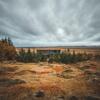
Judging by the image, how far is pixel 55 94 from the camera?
11.1 m

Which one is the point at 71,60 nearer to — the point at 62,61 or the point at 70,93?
the point at 62,61

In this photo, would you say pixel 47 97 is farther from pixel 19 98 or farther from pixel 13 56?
pixel 13 56

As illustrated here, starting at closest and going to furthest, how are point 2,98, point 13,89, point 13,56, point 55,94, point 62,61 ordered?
point 2,98, point 55,94, point 13,89, point 62,61, point 13,56

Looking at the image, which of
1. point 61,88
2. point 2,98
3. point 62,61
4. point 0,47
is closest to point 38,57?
point 62,61

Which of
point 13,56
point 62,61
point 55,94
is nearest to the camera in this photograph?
point 55,94

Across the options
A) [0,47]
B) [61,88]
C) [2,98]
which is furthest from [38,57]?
[2,98]

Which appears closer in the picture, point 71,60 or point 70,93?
point 70,93

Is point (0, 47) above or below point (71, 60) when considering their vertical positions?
above

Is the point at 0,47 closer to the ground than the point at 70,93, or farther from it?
farther from it

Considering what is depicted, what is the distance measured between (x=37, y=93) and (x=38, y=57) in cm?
2467

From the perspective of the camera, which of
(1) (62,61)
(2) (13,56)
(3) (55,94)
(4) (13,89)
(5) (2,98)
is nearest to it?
(5) (2,98)

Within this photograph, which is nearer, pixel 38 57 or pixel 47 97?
pixel 47 97

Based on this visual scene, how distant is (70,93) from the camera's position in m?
11.4

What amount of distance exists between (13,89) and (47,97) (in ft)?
11.2
